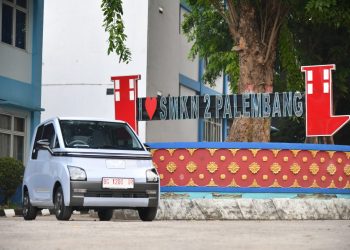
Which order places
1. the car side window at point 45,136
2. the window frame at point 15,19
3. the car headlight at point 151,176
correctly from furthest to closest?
the window frame at point 15,19 < the car side window at point 45,136 < the car headlight at point 151,176

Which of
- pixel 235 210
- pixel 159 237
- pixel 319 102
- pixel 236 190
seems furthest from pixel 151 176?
pixel 319 102

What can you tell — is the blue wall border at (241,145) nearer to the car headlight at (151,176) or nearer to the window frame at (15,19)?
the car headlight at (151,176)

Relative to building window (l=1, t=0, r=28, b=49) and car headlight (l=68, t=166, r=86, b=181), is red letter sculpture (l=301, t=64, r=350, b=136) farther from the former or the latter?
building window (l=1, t=0, r=28, b=49)

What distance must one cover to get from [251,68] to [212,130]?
21.0 meters

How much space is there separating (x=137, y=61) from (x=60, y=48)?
10.6ft

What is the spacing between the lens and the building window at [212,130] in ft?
131

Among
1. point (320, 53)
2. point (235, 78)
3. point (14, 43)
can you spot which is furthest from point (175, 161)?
point (320, 53)

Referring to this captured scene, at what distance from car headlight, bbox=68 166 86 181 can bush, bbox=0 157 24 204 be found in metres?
9.03

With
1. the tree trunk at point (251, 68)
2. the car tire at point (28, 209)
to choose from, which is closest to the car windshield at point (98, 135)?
the car tire at point (28, 209)

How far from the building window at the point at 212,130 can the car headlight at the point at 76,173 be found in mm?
26090

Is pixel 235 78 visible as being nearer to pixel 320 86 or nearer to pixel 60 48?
pixel 60 48

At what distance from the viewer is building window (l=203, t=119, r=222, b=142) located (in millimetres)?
39984

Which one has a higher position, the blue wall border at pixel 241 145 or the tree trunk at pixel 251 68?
the tree trunk at pixel 251 68

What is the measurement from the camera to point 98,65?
103 feet
